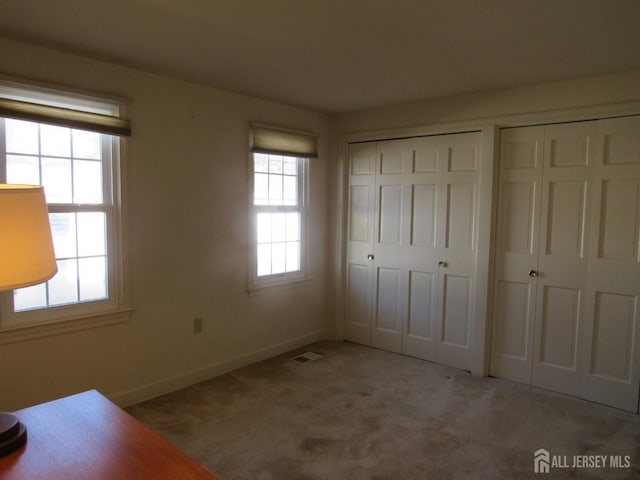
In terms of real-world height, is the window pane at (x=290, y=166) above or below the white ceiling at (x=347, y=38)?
below

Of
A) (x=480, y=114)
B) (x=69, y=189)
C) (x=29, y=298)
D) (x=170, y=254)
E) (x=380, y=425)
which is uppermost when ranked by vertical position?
(x=480, y=114)

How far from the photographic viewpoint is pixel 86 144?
2793 mm

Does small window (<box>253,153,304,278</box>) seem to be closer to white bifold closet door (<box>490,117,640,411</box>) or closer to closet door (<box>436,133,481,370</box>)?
closet door (<box>436,133,481,370</box>)

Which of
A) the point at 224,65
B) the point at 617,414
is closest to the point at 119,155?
the point at 224,65

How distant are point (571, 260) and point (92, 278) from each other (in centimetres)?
339

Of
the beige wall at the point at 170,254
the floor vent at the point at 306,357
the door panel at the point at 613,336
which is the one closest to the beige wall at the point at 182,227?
the beige wall at the point at 170,254

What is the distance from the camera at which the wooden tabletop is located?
1185mm

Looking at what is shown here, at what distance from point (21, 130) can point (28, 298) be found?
3.24 feet

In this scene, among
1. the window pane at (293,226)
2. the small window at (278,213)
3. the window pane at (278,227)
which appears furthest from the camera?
the window pane at (293,226)

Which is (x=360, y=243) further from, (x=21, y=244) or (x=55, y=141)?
(x=21, y=244)

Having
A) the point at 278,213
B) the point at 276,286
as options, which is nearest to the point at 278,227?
the point at 278,213

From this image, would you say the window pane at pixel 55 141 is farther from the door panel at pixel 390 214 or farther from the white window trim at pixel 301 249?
the door panel at pixel 390 214

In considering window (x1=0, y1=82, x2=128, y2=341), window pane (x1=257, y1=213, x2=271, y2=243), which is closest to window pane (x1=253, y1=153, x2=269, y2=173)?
window pane (x1=257, y1=213, x2=271, y2=243)

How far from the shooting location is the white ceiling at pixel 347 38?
2047mm
